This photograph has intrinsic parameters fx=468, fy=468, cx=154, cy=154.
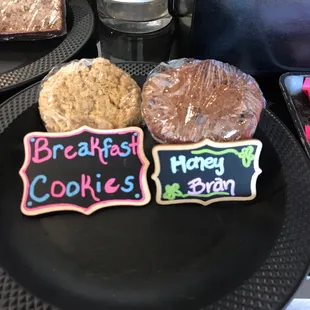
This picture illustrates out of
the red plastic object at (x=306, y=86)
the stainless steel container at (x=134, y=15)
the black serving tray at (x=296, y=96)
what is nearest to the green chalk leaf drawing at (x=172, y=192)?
the black serving tray at (x=296, y=96)

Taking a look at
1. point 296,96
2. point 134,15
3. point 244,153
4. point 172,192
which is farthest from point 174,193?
point 134,15

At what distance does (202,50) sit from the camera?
91 cm

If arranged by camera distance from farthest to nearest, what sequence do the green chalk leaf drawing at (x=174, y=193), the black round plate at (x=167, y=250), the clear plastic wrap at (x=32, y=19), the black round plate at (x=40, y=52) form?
1. the clear plastic wrap at (x=32, y=19)
2. the black round plate at (x=40, y=52)
3. the green chalk leaf drawing at (x=174, y=193)
4. the black round plate at (x=167, y=250)

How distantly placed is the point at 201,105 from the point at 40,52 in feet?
1.43

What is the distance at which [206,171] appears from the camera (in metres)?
0.70

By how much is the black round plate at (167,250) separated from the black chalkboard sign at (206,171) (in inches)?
0.9

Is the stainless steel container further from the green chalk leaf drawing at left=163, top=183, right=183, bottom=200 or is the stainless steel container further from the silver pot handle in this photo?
the green chalk leaf drawing at left=163, top=183, right=183, bottom=200

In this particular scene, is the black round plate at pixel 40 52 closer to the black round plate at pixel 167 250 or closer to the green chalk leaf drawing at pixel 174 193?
the black round plate at pixel 167 250

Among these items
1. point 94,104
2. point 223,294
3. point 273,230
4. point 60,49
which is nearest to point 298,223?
point 273,230

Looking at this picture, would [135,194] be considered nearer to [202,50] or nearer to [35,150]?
[35,150]

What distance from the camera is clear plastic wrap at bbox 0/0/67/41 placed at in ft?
3.28

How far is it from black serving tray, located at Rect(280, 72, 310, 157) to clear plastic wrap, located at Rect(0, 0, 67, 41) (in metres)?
0.48

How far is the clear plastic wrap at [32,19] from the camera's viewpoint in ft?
3.28

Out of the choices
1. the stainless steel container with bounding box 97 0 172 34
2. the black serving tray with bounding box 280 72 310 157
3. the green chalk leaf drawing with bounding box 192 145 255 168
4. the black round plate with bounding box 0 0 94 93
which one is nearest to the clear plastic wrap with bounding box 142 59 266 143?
the green chalk leaf drawing with bounding box 192 145 255 168
